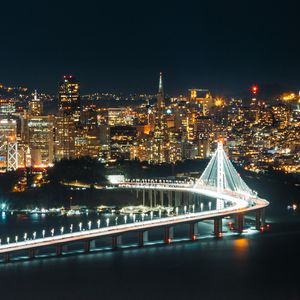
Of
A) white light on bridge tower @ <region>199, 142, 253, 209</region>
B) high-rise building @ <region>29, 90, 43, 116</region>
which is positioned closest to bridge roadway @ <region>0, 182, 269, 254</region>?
white light on bridge tower @ <region>199, 142, 253, 209</region>

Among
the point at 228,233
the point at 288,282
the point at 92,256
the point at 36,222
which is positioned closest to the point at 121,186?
the point at 36,222

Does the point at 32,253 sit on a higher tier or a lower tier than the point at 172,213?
lower

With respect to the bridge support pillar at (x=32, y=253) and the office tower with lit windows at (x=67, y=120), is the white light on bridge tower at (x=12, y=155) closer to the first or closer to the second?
the office tower with lit windows at (x=67, y=120)

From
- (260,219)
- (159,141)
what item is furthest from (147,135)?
(260,219)

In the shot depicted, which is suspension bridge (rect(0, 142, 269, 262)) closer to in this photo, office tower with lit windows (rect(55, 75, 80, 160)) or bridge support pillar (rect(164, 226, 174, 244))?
bridge support pillar (rect(164, 226, 174, 244))

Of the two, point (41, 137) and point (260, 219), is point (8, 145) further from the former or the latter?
point (260, 219)

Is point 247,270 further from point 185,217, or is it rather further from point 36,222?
point 36,222
